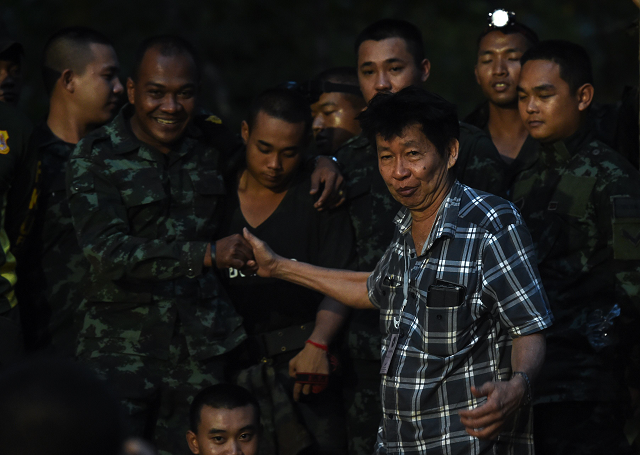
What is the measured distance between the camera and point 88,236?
4547 millimetres

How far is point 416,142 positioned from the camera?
3.72m

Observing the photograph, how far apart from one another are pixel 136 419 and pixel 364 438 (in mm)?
1243

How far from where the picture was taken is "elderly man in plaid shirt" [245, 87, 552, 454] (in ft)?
11.5

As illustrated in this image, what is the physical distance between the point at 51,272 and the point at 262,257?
1.58 metres

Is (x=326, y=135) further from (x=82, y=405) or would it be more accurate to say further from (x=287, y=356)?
(x=82, y=405)

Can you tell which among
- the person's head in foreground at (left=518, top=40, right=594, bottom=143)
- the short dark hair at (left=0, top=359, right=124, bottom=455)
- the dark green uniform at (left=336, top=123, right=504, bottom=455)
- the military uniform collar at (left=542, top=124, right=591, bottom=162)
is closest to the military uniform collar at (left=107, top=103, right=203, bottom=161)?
the dark green uniform at (left=336, top=123, right=504, bottom=455)

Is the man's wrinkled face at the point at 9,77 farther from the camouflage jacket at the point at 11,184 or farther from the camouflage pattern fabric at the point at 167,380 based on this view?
the camouflage pattern fabric at the point at 167,380

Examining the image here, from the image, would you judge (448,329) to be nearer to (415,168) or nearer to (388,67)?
(415,168)

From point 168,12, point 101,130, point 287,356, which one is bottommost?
point 287,356

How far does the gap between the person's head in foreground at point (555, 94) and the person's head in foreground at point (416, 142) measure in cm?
132

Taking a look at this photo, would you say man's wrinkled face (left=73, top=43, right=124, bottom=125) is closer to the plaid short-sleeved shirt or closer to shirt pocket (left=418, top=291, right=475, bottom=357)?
the plaid short-sleeved shirt

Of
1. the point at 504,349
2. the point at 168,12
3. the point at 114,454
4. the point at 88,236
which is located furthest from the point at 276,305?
the point at 168,12

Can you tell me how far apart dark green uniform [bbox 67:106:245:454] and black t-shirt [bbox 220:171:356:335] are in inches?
6.8

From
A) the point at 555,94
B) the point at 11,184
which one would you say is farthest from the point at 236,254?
the point at 555,94
